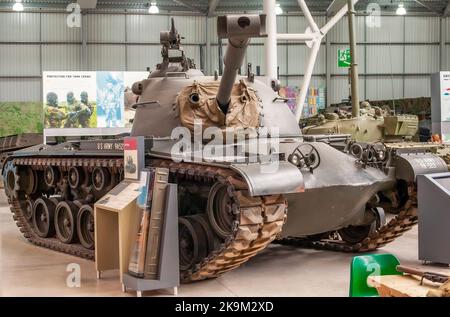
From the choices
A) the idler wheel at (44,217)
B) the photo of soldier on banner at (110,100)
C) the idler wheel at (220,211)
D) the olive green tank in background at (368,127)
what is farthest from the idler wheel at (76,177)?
the photo of soldier on banner at (110,100)

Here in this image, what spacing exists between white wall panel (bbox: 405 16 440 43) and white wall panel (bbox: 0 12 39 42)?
16630 mm

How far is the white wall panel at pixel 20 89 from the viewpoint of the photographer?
89.3ft

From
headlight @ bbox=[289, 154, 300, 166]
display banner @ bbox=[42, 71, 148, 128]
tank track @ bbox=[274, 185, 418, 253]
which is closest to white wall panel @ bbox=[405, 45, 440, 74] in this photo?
display banner @ bbox=[42, 71, 148, 128]

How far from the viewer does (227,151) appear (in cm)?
736

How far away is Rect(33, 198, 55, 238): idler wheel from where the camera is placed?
10352mm

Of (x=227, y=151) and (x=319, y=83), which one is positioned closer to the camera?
(x=227, y=151)

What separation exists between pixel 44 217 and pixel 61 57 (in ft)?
59.2

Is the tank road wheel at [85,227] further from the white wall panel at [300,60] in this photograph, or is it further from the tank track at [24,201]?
the white wall panel at [300,60]

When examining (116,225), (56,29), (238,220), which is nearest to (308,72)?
(116,225)

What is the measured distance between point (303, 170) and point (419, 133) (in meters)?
15.7

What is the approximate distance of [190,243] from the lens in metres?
7.61

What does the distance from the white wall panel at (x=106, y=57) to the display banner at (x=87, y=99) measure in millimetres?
10374
